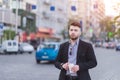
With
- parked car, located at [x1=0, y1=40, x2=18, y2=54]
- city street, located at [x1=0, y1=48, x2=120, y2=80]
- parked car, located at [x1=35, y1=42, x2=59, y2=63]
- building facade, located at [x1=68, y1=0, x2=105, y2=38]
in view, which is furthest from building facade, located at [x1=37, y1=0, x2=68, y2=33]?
city street, located at [x1=0, y1=48, x2=120, y2=80]

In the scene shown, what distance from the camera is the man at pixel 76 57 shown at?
645cm

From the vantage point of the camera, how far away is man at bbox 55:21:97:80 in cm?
645

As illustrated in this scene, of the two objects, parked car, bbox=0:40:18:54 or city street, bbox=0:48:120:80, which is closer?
city street, bbox=0:48:120:80

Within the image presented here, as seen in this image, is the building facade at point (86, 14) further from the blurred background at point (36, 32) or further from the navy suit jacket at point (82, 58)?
the navy suit jacket at point (82, 58)

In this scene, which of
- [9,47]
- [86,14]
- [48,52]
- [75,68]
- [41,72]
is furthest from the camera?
[86,14]

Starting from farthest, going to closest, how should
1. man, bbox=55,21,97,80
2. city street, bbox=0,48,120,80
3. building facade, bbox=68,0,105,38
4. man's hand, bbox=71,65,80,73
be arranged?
building facade, bbox=68,0,105,38
city street, bbox=0,48,120,80
man, bbox=55,21,97,80
man's hand, bbox=71,65,80,73

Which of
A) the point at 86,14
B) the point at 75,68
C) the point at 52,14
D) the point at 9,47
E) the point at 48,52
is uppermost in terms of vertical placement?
the point at 86,14

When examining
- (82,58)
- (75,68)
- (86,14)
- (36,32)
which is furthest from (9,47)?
(86,14)

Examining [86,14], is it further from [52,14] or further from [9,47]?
[9,47]

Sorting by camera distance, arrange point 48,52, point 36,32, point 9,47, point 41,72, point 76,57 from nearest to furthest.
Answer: point 76,57, point 41,72, point 48,52, point 9,47, point 36,32

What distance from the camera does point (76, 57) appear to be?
256 inches

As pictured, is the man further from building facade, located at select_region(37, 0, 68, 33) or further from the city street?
building facade, located at select_region(37, 0, 68, 33)

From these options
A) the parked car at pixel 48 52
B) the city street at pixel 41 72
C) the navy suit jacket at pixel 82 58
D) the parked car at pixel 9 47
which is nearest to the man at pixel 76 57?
the navy suit jacket at pixel 82 58

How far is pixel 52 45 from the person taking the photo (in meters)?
32.9
